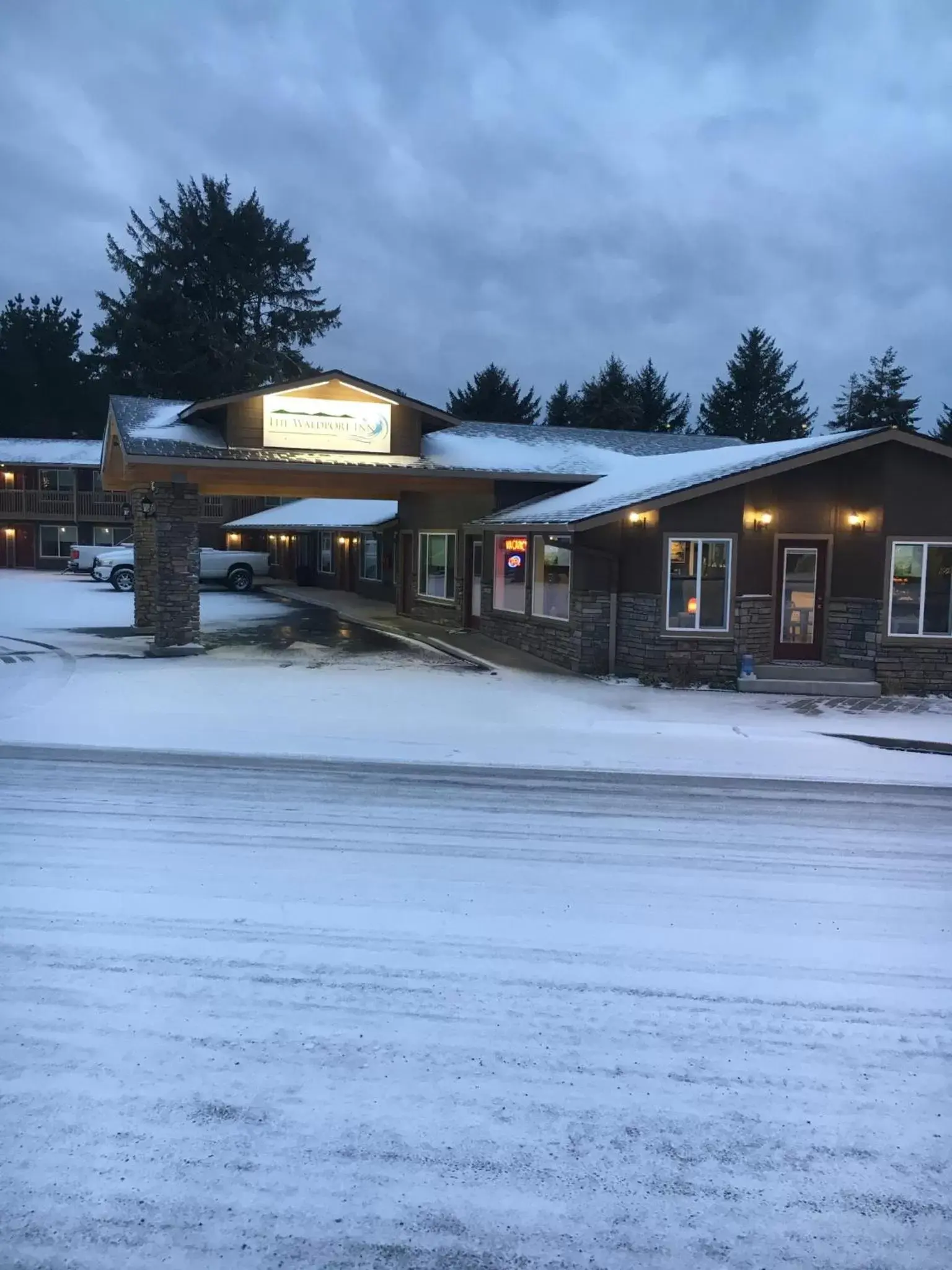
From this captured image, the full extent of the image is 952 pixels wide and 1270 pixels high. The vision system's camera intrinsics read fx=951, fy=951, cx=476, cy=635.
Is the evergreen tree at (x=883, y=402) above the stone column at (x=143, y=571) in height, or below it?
above

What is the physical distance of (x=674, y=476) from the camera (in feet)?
54.8

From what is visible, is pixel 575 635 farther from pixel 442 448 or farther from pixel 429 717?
pixel 442 448

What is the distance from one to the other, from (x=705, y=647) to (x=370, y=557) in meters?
17.1

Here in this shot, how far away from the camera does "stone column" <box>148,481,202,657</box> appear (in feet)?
55.1

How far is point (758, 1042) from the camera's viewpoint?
432 cm

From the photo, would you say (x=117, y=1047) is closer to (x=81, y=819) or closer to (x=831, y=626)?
(x=81, y=819)

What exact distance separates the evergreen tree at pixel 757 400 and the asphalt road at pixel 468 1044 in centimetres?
5566

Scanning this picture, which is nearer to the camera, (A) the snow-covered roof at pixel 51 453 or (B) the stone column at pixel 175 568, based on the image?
(B) the stone column at pixel 175 568

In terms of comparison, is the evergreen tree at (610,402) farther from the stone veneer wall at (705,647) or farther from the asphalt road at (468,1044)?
the asphalt road at (468,1044)

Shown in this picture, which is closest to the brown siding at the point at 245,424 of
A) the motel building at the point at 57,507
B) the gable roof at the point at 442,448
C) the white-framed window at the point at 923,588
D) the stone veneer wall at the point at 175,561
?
the gable roof at the point at 442,448

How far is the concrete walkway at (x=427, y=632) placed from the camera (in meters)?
17.2

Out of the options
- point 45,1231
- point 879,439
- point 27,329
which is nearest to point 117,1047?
point 45,1231

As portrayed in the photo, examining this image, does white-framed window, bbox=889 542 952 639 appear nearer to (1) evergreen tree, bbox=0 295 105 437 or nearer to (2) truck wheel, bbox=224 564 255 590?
(2) truck wheel, bbox=224 564 255 590

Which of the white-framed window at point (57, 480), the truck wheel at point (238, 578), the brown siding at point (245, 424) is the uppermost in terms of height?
the white-framed window at point (57, 480)
